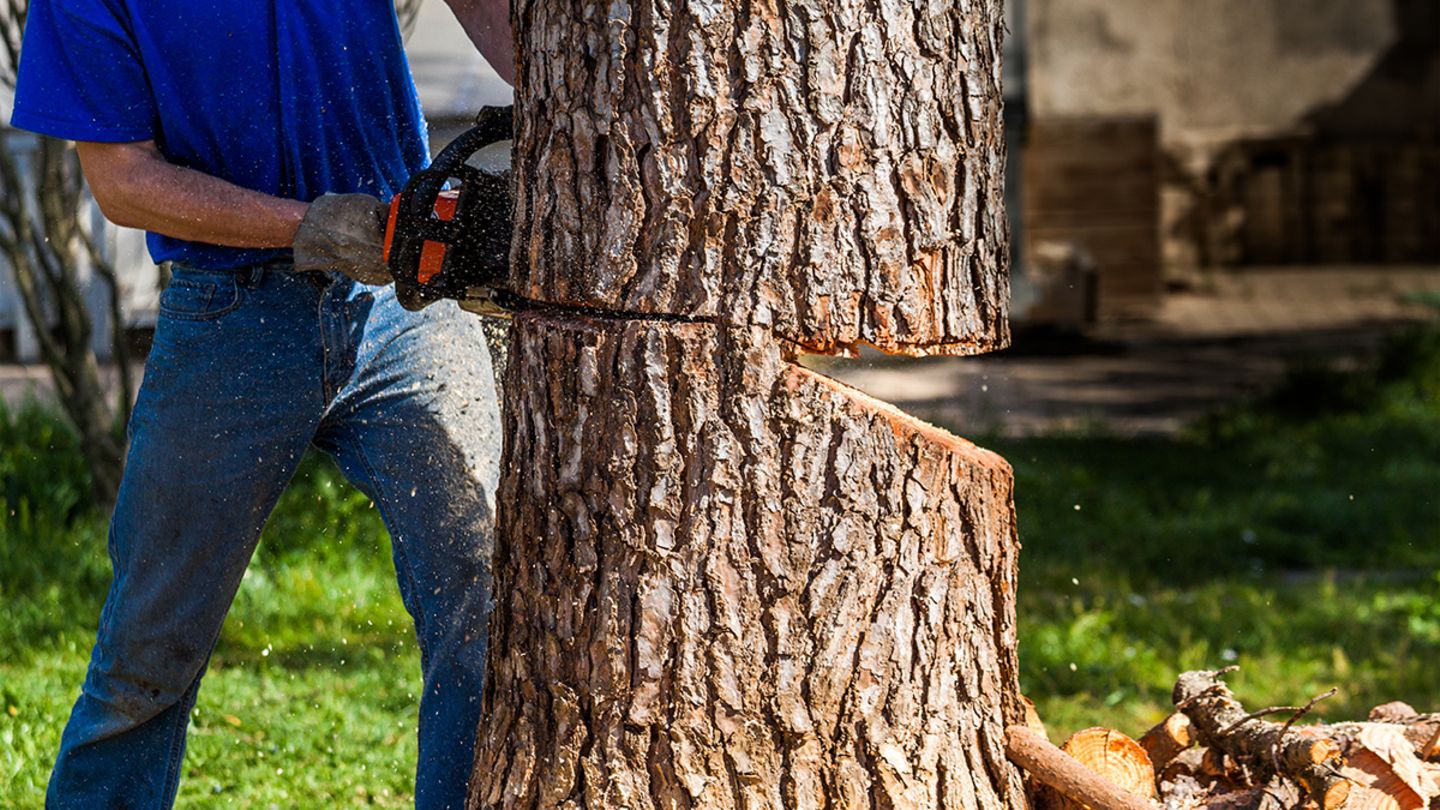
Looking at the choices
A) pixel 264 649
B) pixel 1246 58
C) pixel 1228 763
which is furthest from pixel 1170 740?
pixel 1246 58

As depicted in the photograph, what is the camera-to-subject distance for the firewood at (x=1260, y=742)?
2.37m

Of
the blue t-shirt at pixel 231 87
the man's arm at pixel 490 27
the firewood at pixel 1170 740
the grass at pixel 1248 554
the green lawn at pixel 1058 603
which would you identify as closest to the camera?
the blue t-shirt at pixel 231 87

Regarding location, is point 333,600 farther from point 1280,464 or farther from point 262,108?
point 1280,464

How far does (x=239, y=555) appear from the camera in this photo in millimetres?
2738

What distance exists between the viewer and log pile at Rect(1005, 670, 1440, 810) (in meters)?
2.32

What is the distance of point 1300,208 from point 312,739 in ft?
38.5

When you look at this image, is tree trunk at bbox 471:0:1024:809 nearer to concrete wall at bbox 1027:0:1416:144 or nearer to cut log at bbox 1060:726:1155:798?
cut log at bbox 1060:726:1155:798

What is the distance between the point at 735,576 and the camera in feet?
7.18

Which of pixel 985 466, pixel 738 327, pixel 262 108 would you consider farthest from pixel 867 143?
pixel 262 108

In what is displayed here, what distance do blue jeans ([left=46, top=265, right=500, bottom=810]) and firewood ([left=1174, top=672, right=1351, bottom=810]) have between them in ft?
3.84

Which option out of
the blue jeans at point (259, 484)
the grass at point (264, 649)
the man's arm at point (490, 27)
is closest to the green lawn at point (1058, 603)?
the grass at point (264, 649)

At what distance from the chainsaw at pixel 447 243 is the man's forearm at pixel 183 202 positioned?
7.0 inches

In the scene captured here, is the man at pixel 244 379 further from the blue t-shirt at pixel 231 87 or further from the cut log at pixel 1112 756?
the cut log at pixel 1112 756

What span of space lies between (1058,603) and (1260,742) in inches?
101
